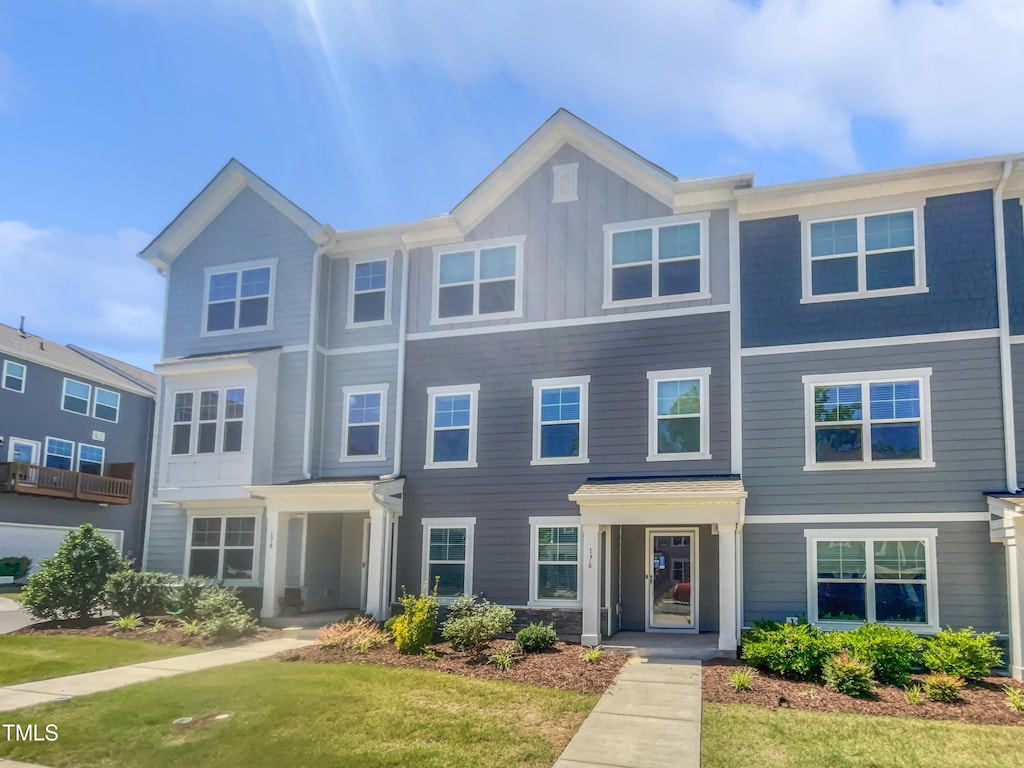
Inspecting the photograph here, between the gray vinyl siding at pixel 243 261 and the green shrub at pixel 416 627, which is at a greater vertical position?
the gray vinyl siding at pixel 243 261

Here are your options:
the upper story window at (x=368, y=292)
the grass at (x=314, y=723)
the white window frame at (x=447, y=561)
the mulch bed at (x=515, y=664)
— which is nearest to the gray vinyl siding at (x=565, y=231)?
the upper story window at (x=368, y=292)

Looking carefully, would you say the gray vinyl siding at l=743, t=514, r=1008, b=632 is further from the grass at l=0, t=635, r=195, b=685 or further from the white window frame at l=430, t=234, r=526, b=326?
the grass at l=0, t=635, r=195, b=685

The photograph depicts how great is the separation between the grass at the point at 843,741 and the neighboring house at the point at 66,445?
80.6 feet

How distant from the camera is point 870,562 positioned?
13.7 metres

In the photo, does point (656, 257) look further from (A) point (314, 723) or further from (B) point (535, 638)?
(A) point (314, 723)

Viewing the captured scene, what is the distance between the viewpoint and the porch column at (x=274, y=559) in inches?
632

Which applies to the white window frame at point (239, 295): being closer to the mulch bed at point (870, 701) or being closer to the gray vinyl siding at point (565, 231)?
the gray vinyl siding at point (565, 231)

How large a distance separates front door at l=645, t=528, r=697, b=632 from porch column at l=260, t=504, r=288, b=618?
737cm

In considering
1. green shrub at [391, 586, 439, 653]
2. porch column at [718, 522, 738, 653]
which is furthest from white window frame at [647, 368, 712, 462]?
green shrub at [391, 586, 439, 653]

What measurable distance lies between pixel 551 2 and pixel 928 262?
7949mm

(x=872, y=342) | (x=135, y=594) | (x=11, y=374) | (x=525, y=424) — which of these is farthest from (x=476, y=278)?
(x=11, y=374)

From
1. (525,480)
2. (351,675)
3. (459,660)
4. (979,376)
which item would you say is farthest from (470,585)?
(979,376)

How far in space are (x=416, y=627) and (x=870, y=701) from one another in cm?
660

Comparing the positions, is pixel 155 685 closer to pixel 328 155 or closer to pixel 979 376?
pixel 328 155
